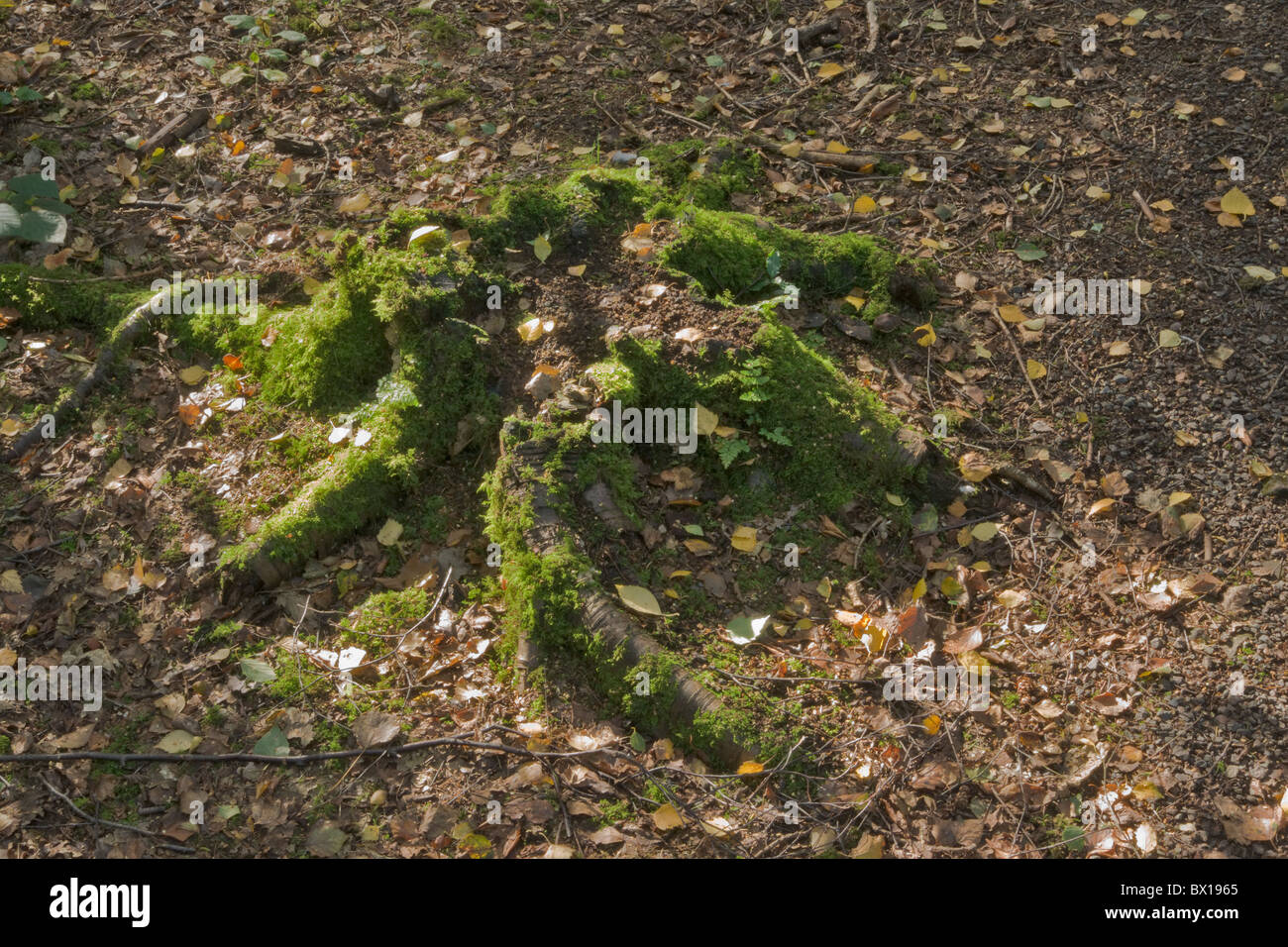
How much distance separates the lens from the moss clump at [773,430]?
404 centimetres

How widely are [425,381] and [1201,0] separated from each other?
588cm

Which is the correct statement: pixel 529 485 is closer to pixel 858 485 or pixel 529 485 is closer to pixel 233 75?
pixel 858 485

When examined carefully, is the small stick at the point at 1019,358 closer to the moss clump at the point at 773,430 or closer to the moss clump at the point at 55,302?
the moss clump at the point at 773,430

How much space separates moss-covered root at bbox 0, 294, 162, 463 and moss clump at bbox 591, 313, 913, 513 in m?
2.41

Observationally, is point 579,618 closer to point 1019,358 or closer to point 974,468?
point 974,468

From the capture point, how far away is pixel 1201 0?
6.43 m

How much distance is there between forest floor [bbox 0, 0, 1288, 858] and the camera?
3.25 m

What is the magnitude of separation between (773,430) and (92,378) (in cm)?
320

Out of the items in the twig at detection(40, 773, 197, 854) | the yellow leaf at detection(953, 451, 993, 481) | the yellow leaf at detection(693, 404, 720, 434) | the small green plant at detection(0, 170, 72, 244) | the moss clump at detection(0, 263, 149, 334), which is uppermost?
the small green plant at detection(0, 170, 72, 244)

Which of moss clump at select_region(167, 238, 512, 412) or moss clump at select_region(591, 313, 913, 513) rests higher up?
→ moss clump at select_region(167, 238, 512, 412)

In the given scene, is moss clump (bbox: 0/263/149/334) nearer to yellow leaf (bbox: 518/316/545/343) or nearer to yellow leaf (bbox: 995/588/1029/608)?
yellow leaf (bbox: 518/316/545/343)

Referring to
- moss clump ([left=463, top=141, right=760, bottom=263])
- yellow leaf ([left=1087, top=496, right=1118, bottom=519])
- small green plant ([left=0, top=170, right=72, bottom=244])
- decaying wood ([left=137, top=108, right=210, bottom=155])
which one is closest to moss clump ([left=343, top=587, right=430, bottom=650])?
moss clump ([left=463, top=141, right=760, bottom=263])

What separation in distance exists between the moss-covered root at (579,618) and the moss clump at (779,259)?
4.33 feet

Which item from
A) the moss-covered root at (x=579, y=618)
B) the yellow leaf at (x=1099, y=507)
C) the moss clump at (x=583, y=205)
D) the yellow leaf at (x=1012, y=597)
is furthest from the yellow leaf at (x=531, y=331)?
the yellow leaf at (x=1099, y=507)
